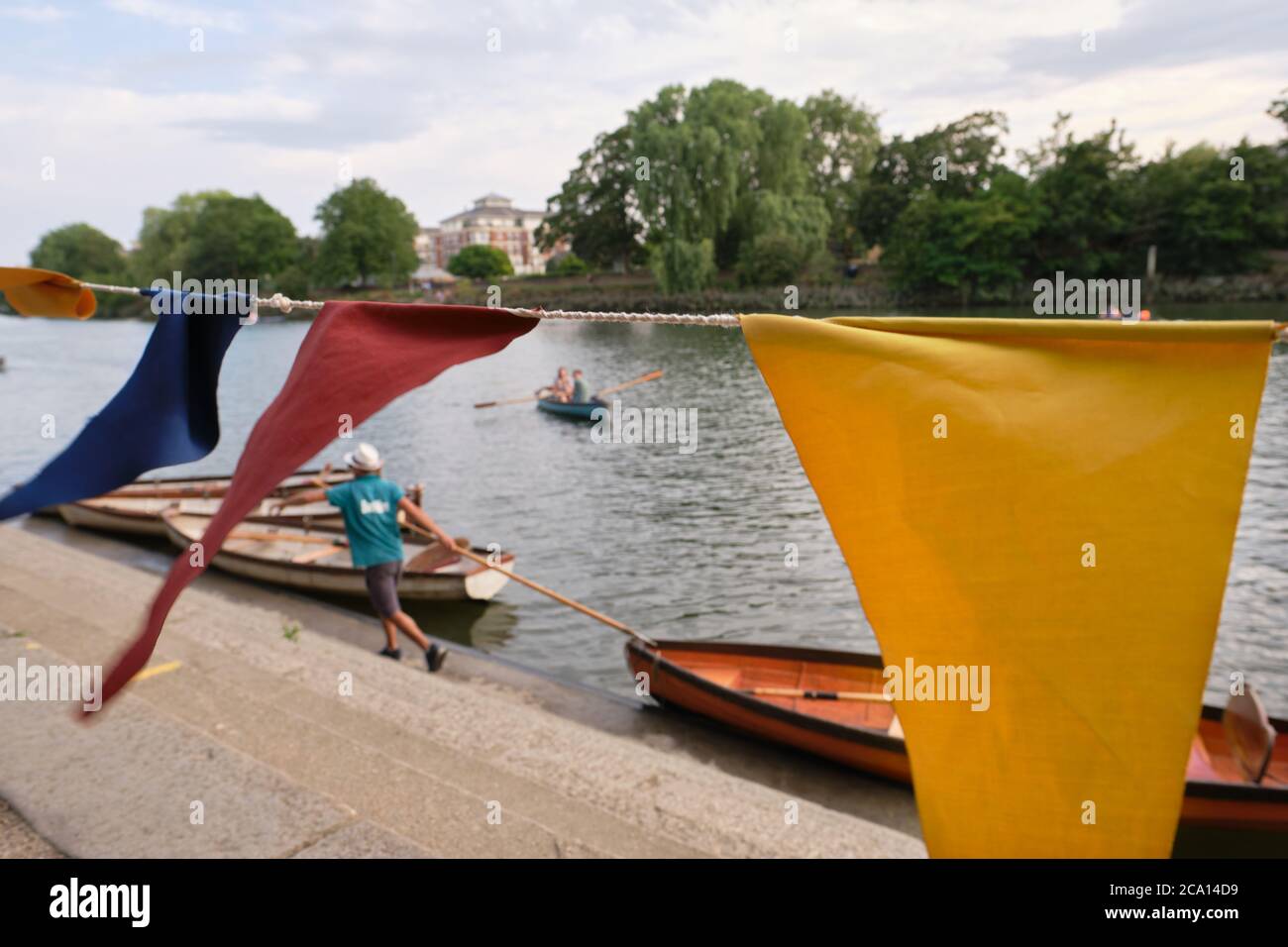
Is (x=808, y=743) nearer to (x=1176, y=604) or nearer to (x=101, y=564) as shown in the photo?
(x=1176, y=604)

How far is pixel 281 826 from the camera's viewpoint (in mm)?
4176

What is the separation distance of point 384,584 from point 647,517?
8990 mm

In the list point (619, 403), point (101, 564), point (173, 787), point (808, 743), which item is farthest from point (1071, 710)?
point (619, 403)

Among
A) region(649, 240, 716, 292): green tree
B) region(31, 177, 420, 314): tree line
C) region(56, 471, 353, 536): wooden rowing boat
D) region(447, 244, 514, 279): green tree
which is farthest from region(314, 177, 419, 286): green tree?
region(56, 471, 353, 536): wooden rowing boat

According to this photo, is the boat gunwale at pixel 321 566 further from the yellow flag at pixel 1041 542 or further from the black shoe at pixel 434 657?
the yellow flag at pixel 1041 542

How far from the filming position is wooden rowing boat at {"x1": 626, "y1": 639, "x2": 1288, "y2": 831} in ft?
20.5

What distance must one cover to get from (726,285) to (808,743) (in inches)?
2049

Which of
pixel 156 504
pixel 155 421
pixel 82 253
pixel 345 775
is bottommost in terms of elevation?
pixel 156 504

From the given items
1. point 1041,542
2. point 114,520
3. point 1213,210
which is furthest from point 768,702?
point 1213,210

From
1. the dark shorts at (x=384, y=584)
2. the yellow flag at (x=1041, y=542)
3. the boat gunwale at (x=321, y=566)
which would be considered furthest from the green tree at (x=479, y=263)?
the yellow flag at (x=1041, y=542)

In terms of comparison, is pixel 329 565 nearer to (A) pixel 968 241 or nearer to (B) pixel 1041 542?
(B) pixel 1041 542

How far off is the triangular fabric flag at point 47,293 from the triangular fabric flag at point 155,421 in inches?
15.4

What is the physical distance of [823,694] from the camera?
320 inches
